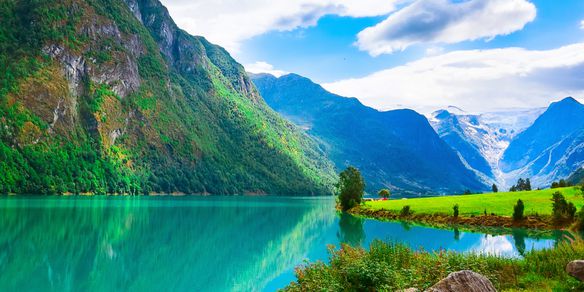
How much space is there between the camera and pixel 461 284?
12.4m

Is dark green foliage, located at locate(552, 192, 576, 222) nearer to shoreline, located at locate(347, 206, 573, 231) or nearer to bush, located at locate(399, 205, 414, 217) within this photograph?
shoreline, located at locate(347, 206, 573, 231)

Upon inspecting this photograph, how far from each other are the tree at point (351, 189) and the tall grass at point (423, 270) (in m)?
76.0

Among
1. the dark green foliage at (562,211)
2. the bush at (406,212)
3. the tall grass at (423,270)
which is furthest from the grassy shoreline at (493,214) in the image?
the tall grass at (423,270)

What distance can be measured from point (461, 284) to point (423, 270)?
5.59 m

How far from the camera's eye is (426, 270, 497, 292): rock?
1223cm

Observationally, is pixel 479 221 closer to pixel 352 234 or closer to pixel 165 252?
pixel 352 234

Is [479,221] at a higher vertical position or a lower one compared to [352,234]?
higher

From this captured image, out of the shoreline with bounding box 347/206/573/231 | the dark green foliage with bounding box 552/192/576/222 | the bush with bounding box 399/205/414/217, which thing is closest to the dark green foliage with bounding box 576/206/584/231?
the shoreline with bounding box 347/206/573/231

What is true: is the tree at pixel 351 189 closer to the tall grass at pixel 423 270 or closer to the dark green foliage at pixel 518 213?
the dark green foliage at pixel 518 213

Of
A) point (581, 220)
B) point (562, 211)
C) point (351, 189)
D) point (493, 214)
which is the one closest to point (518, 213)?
point (562, 211)

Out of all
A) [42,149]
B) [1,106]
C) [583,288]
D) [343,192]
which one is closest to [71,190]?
[42,149]

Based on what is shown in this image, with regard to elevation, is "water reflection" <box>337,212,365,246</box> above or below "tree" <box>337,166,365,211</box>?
below

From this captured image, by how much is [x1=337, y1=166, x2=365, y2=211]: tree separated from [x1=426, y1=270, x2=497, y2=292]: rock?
83461mm

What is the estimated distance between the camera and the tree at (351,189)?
9656 centimetres
